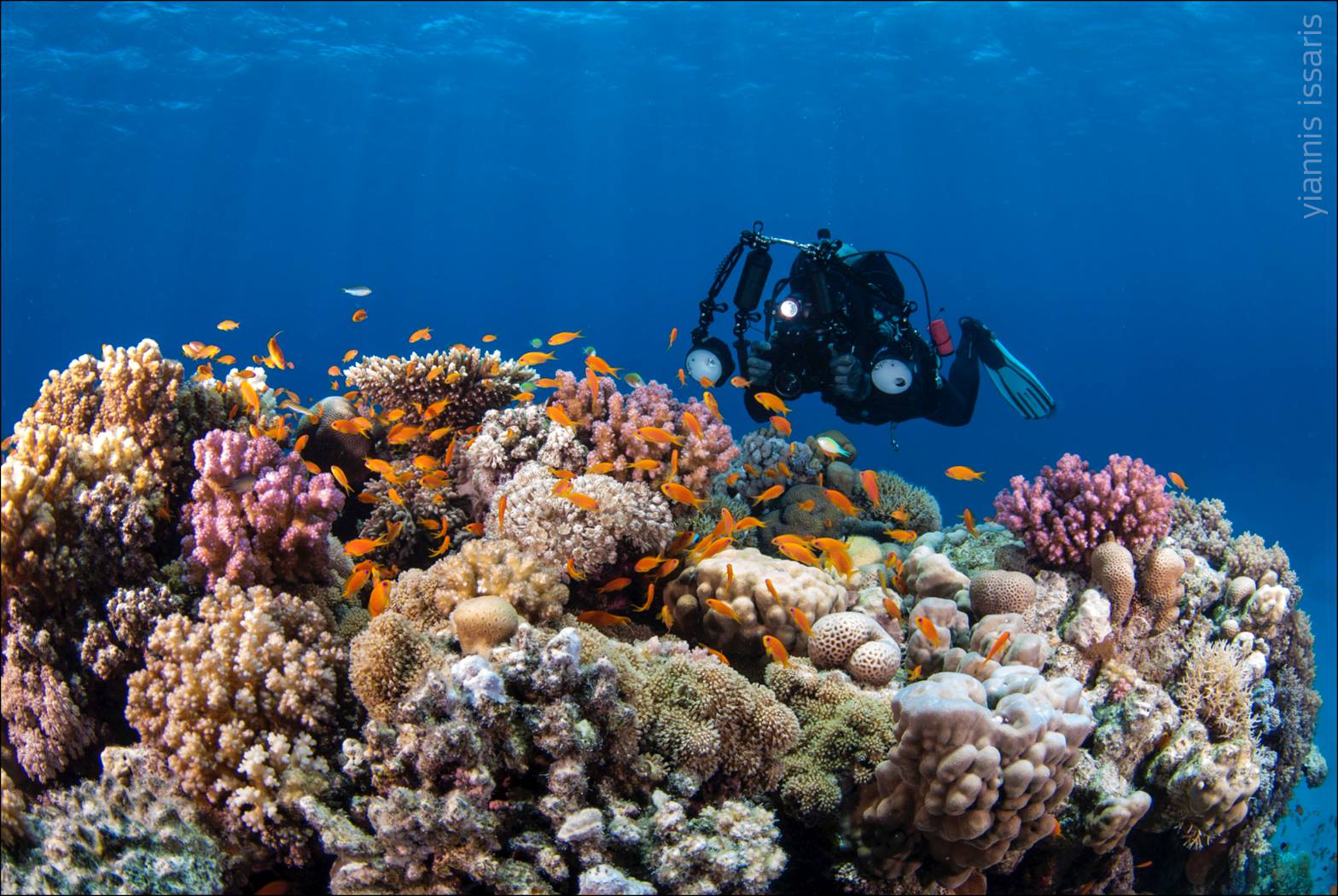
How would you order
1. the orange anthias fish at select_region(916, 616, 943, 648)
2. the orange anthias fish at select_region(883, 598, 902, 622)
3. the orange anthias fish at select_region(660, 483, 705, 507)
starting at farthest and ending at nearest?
the orange anthias fish at select_region(883, 598, 902, 622) < the orange anthias fish at select_region(660, 483, 705, 507) < the orange anthias fish at select_region(916, 616, 943, 648)

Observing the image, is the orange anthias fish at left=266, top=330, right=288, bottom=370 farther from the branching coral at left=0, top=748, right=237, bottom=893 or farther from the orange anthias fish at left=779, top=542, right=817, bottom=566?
the orange anthias fish at left=779, top=542, right=817, bottom=566

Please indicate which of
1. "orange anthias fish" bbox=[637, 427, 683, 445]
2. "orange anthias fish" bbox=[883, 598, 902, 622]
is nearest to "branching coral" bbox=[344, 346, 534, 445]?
"orange anthias fish" bbox=[637, 427, 683, 445]

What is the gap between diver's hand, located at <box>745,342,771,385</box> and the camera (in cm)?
775

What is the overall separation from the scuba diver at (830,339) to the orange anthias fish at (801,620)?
360cm

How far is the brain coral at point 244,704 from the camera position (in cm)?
286

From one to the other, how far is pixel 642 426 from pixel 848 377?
315cm

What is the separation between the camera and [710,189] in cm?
6600

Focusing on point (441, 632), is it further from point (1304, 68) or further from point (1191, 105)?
point (1191, 105)

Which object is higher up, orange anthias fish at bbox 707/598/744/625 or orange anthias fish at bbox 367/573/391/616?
orange anthias fish at bbox 707/598/744/625

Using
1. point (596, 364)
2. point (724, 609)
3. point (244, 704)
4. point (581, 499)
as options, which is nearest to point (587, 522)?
point (581, 499)

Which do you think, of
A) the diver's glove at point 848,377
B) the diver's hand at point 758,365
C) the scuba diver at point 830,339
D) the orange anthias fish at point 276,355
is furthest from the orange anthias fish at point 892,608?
the orange anthias fish at point 276,355

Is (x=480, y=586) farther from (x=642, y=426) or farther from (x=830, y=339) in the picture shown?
(x=830, y=339)

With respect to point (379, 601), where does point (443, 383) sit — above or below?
above

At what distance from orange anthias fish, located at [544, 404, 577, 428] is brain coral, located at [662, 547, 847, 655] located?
1.53 m
